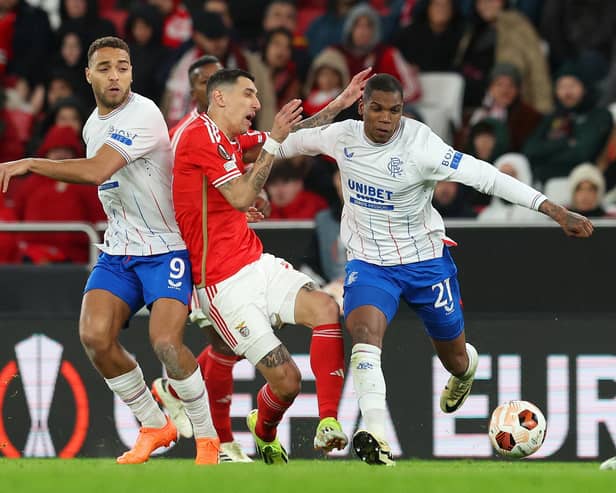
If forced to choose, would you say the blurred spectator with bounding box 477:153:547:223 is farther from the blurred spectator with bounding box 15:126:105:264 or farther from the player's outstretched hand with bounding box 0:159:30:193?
the player's outstretched hand with bounding box 0:159:30:193

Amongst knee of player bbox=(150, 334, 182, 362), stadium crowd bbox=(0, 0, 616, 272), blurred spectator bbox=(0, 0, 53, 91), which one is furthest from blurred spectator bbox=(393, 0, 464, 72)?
knee of player bbox=(150, 334, 182, 362)

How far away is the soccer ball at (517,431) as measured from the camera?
9641 mm

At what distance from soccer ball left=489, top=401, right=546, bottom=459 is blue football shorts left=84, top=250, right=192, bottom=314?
2.08 meters

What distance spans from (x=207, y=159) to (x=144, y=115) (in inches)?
19.7

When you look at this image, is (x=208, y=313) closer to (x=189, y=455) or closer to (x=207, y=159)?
(x=207, y=159)

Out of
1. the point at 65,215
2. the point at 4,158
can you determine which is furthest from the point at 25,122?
the point at 65,215

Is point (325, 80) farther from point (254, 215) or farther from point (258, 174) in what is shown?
point (258, 174)

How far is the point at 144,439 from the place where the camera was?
9.42 m

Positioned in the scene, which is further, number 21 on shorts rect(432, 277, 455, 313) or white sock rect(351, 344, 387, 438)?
number 21 on shorts rect(432, 277, 455, 313)

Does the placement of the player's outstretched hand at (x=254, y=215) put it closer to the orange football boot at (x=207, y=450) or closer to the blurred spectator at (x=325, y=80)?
the orange football boot at (x=207, y=450)

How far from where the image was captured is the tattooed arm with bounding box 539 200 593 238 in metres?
8.71

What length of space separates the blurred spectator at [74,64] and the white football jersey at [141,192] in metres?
6.38

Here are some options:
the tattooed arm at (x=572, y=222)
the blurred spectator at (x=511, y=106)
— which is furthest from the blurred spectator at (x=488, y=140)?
the tattooed arm at (x=572, y=222)

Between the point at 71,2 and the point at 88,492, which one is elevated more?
the point at 71,2
